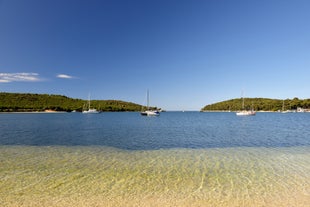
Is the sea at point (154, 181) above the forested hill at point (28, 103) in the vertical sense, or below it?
below

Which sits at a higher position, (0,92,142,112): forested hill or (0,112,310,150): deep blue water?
(0,92,142,112): forested hill

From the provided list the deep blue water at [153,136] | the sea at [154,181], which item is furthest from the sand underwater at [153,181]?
the deep blue water at [153,136]

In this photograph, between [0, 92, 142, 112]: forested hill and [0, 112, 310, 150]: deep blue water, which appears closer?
[0, 112, 310, 150]: deep blue water

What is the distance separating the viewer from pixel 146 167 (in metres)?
13.1

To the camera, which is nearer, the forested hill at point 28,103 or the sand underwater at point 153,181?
the sand underwater at point 153,181

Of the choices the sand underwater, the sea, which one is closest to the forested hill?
the sand underwater

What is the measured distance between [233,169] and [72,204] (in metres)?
8.76

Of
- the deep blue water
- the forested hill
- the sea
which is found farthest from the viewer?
the forested hill

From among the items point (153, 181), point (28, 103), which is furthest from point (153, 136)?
point (28, 103)

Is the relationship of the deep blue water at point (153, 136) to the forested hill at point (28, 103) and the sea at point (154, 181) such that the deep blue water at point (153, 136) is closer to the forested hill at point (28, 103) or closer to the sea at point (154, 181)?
the sea at point (154, 181)

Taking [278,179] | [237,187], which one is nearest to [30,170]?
[237,187]

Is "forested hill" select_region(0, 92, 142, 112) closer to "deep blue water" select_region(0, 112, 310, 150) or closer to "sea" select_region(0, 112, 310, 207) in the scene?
"deep blue water" select_region(0, 112, 310, 150)

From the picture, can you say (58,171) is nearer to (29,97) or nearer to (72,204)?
(72,204)

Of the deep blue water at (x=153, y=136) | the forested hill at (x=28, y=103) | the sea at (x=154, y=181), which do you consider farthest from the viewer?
the forested hill at (x=28, y=103)
